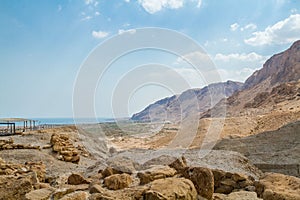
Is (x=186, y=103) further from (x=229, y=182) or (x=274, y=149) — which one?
(x=229, y=182)

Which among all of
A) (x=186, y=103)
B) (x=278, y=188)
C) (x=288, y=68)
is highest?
(x=288, y=68)

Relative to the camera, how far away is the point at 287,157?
14.8 m

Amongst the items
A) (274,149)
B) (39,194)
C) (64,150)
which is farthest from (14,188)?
(274,149)

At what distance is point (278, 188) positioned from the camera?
21.1 feet

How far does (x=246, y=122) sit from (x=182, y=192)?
30.8 m

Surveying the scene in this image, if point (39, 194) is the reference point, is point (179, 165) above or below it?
above

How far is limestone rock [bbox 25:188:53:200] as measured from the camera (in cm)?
582

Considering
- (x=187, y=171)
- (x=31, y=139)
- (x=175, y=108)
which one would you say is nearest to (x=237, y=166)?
(x=187, y=171)

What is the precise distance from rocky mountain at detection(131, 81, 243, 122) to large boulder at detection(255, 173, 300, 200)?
114ft

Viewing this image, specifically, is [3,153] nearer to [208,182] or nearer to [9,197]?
[9,197]

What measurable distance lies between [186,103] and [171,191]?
5117cm

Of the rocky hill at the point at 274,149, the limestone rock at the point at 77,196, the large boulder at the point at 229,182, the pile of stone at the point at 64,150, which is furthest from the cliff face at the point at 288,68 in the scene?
the limestone rock at the point at 77,196

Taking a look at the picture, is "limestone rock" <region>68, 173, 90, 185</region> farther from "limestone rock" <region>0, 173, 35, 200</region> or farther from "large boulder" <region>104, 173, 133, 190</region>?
"limestone rock" <region>0, 173, 35, 200</region>

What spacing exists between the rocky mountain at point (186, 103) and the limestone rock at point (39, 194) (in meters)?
36.7
